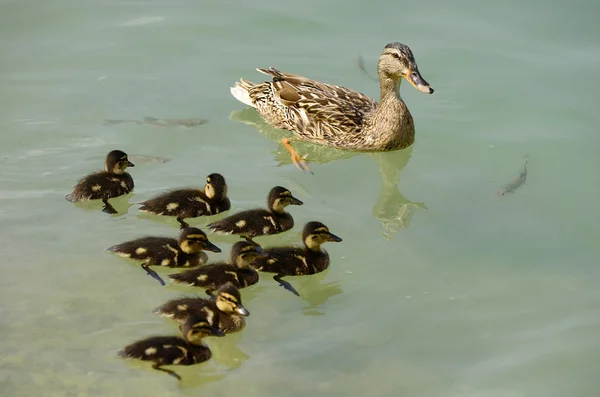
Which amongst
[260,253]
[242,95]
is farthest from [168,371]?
[242,95]

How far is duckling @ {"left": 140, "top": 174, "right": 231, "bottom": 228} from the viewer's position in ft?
21.8

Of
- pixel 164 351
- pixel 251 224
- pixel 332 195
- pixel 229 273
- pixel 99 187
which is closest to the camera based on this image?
pixel 164 351

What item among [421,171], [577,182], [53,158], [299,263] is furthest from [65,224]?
[577,182]

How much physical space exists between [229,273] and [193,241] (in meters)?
0.32

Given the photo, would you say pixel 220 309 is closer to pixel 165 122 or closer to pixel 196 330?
pixel 196 330

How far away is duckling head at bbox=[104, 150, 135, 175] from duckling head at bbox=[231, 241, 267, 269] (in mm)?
1327

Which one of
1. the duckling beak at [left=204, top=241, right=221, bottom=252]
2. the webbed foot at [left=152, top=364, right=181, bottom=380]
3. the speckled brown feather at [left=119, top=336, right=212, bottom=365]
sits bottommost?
the webbed foot at [left=152, top=364, right=181, bottom=380]

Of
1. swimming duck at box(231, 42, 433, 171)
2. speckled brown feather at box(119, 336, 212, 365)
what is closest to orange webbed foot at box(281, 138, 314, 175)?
swimming duck at box(231, 42, 433, 171)

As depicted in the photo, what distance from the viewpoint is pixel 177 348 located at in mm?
5199

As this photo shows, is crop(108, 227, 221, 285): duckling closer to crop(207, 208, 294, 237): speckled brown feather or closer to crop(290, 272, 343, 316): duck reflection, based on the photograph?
crop(207, 208, 294, 237): speckled brown feather

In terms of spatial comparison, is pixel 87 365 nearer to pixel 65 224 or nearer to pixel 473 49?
pixel 65 224

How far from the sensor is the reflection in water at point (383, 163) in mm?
6942

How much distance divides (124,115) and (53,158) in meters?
0.83

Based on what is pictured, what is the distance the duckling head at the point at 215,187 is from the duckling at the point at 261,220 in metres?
0.19
